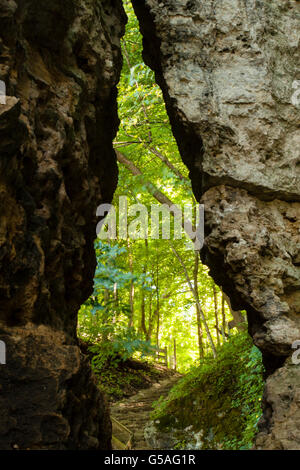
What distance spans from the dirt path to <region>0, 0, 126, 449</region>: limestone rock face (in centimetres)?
307

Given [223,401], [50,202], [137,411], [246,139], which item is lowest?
[137,411]

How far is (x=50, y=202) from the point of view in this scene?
3.89 m

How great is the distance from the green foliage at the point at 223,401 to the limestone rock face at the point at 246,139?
113 centimetres

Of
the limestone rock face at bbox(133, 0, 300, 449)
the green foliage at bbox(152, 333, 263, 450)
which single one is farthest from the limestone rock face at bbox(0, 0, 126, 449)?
the green foliage at bbox(152, 333, 263, 450)

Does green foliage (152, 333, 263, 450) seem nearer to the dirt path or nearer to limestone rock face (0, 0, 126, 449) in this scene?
the dirt path

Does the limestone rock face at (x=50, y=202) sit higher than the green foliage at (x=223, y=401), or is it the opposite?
the limestone rock face at (x=50, y=202)

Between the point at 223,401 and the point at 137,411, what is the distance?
3.21m

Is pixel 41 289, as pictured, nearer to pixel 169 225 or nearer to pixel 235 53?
pixel 235 53

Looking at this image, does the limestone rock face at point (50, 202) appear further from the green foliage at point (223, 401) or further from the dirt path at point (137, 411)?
the dirt path at point (137, 411)

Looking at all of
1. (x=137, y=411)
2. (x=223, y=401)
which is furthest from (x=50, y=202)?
(x=137, y=411)

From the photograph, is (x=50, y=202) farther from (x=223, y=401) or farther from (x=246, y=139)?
(x=223, y=401)

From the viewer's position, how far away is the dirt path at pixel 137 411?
6966mm

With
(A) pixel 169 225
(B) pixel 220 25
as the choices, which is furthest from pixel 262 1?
(A) pixel 169 225

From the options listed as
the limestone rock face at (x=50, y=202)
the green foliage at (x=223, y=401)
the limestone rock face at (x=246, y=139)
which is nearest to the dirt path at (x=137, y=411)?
the green foliage at (x=223, y=401)
